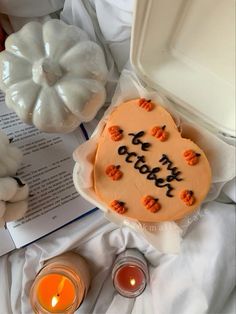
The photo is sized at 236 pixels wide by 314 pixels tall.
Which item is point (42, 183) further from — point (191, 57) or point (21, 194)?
point (191, 57)


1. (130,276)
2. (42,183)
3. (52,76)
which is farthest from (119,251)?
(52,76)

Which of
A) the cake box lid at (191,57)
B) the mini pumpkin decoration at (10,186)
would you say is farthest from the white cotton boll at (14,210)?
the cake box lid at (191,57)

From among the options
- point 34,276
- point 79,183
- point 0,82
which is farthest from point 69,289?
point 0,82

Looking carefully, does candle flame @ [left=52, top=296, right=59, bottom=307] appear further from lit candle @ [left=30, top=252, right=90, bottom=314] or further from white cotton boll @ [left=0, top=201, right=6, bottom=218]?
white cotton boll @ [left=0, top=201, right=6, bottom=218]

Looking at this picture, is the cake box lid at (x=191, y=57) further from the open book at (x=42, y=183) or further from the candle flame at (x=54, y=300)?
the candle flame at (x=54, y=300)

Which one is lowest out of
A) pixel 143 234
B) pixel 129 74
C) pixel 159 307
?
pixel 159 307

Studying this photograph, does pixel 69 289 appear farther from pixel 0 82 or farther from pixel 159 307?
pixel 0 82

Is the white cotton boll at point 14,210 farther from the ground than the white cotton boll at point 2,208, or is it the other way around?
the white cotton boll at point 2,208
